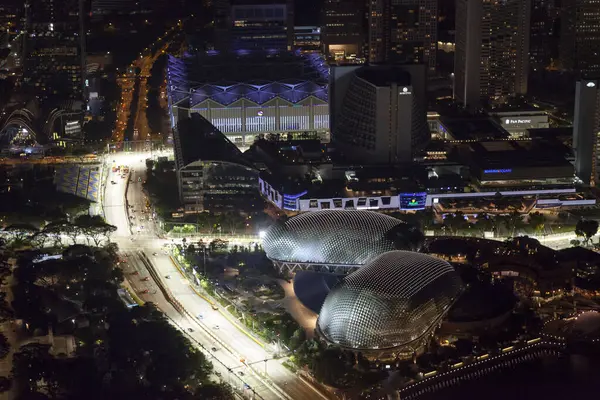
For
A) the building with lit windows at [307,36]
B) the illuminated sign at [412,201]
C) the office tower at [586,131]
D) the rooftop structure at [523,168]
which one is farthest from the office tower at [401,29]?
the illuminated sign at [412,201]

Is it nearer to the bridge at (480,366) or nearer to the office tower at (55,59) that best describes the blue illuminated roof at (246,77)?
the office tower at (55,59)

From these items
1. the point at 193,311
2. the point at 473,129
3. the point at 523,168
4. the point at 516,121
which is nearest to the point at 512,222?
the point at 523,168

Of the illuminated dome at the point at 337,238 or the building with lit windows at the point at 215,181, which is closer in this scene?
the illuminated dome at the point at 337,238

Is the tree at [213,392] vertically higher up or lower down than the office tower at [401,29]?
lower down

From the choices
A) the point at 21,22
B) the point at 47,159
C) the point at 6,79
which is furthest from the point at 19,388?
the point at 21,22

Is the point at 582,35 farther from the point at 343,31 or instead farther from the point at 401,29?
the point at 343,31

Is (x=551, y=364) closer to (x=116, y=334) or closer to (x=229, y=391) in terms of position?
(x=229, y=391)
